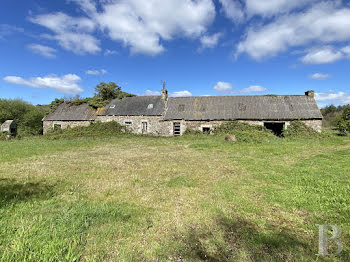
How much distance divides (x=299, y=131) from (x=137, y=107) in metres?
19.4

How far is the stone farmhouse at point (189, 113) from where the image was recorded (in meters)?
19.5

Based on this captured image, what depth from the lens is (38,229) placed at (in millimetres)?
3039

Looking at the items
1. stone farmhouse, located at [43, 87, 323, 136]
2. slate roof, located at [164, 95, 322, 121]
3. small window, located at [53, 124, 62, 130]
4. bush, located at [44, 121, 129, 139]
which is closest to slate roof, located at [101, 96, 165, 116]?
stone farmhouse, located at [43, 87, 323, 136]

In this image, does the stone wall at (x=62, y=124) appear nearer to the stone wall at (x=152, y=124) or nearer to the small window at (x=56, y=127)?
the stone wall at (x=152, y=124)

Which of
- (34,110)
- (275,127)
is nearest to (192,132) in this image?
(275,127)

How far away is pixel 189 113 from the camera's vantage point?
22.0m

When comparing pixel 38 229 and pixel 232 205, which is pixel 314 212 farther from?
pixel 38 229

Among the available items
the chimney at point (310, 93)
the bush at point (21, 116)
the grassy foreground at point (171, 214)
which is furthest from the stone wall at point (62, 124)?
the chimney at point (310, 93)

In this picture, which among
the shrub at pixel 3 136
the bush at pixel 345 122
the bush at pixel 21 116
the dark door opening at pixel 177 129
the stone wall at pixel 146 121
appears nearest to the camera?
the bush at pixel 345 122

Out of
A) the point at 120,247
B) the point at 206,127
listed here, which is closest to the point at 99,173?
the point at 120,247

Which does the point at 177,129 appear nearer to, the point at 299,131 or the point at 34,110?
the point at 299,131

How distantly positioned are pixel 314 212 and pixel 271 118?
17.7 meters

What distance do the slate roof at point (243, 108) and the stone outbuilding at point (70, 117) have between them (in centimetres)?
1127

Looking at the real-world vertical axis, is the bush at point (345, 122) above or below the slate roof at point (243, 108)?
below
